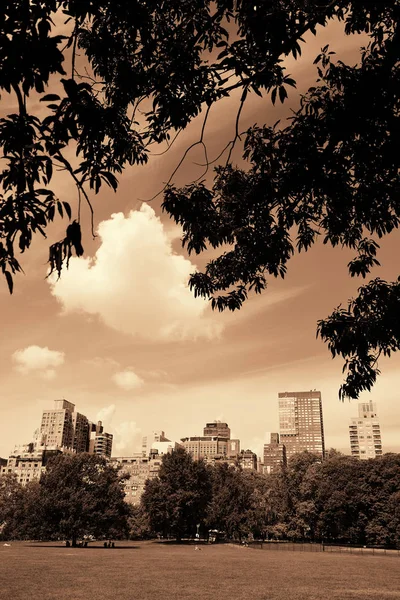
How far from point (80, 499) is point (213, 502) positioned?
38.0m

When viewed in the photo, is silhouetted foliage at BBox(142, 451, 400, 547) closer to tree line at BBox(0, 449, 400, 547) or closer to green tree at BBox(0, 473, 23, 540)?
tree line at BBox(0, 449, 400, 547)

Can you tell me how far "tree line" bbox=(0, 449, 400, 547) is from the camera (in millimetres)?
70250

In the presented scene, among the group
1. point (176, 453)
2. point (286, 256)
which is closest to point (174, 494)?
point (176, 453)

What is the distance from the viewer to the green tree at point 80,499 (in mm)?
68188

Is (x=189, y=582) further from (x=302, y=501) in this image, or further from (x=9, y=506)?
(x=9, y=506)

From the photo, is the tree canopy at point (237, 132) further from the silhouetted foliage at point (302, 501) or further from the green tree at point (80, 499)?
the silhouetted foliage at point (302, 501)

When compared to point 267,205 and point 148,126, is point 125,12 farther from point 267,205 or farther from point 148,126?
point 267,205

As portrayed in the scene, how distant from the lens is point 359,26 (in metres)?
8.32

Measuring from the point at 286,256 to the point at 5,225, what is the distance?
6.13 meters

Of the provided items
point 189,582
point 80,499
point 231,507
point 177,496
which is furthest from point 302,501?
point 189,582

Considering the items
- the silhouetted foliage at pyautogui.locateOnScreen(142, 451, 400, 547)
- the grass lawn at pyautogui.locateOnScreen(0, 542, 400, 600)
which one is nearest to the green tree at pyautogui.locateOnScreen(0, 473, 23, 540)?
the silhouetted foliage at pyautogui.locateOnScreen(142, 451, 400, 547)

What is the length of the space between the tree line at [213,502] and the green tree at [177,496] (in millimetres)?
179

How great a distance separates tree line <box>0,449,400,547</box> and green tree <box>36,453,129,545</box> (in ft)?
0.45

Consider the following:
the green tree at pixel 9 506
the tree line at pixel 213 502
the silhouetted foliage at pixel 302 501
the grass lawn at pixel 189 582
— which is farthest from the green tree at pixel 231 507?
the grass lawn at pixel 189 582
